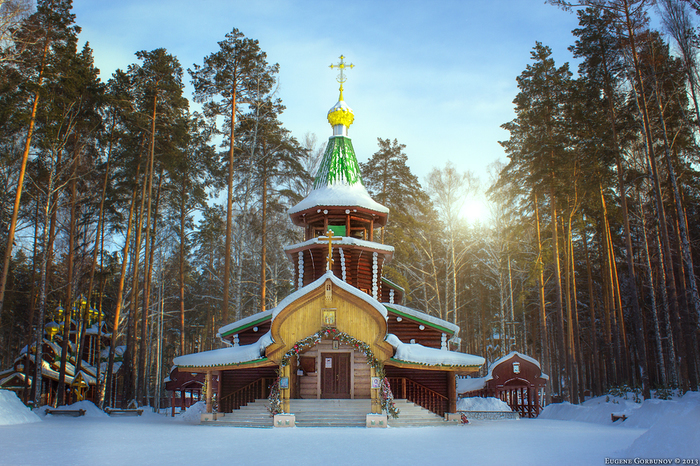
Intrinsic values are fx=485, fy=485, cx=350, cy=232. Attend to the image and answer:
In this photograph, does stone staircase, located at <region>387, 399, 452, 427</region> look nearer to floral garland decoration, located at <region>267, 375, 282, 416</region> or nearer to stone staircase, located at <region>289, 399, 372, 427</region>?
stone staircase, located at <region>289, 399, 372, 427</region>

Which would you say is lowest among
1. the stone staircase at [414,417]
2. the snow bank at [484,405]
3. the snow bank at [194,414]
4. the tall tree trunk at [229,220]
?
the snow bank at [484,405]

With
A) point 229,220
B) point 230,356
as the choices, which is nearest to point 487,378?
point 230,356

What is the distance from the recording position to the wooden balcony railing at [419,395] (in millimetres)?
16828

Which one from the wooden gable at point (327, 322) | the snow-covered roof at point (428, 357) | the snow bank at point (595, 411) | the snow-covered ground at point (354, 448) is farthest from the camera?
the snow bank at point (595, 411)

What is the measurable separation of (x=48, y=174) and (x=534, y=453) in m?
21.0

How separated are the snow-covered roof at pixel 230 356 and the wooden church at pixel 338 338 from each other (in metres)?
0.04

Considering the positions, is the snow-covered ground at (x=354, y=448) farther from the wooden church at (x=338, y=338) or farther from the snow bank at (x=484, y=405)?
the snow bank at (x=484, y=405)

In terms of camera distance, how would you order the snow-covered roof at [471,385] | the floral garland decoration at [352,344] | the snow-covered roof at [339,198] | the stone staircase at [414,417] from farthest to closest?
the snow-covered roof at [471,385] → the snow-covered roof at [339,198] → the stone staircase at [414,417] → the floral garland decoration at [352,344]

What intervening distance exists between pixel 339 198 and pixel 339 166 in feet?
A: 6.65

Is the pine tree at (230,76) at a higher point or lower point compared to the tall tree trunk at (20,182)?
higher

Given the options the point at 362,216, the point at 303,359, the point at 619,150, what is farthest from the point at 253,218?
the point at 619,150

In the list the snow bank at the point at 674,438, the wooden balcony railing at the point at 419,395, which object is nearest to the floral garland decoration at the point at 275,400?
the wooden balcony railing at the point at 419,395

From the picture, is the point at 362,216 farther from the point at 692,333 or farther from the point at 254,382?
the point at 692,333

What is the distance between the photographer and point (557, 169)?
21500 millimetres
